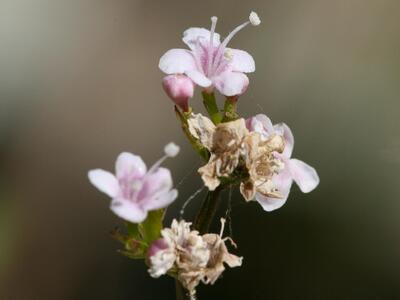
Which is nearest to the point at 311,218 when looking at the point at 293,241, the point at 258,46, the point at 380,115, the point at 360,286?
the point at 293,241

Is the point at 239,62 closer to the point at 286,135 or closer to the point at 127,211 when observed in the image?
the point at 286,135

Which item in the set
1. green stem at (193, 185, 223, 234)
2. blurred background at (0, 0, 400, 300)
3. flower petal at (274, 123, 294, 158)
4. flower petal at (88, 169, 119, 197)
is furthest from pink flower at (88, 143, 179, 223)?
blurred background at (0, 0, 400, 300)

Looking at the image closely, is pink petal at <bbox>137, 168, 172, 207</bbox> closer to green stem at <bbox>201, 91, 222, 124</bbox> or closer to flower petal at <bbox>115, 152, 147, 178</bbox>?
flower petal at <bbox>115, 152, 147, 178</bbox>

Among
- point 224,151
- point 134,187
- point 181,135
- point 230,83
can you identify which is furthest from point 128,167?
point 181,135

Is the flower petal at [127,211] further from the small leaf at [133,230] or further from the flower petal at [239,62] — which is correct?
the flower petal at [239,62]

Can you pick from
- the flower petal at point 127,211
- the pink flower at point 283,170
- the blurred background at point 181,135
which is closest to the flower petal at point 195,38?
the pink flower at point 283,170

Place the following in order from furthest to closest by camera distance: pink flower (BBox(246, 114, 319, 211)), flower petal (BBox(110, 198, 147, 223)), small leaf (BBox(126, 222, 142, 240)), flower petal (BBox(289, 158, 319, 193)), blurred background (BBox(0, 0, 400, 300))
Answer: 1. blurred background (BBox(0, 0, 400, 300))
2. flower petal (BBox(289, 158, 319, 193))
3. pink flower (BBox(246, 114, 319, 211))
4. small leaf (BBox(126, 222, 142, 240))
5. flower petal (BBox(110, 198, 147, 223))
